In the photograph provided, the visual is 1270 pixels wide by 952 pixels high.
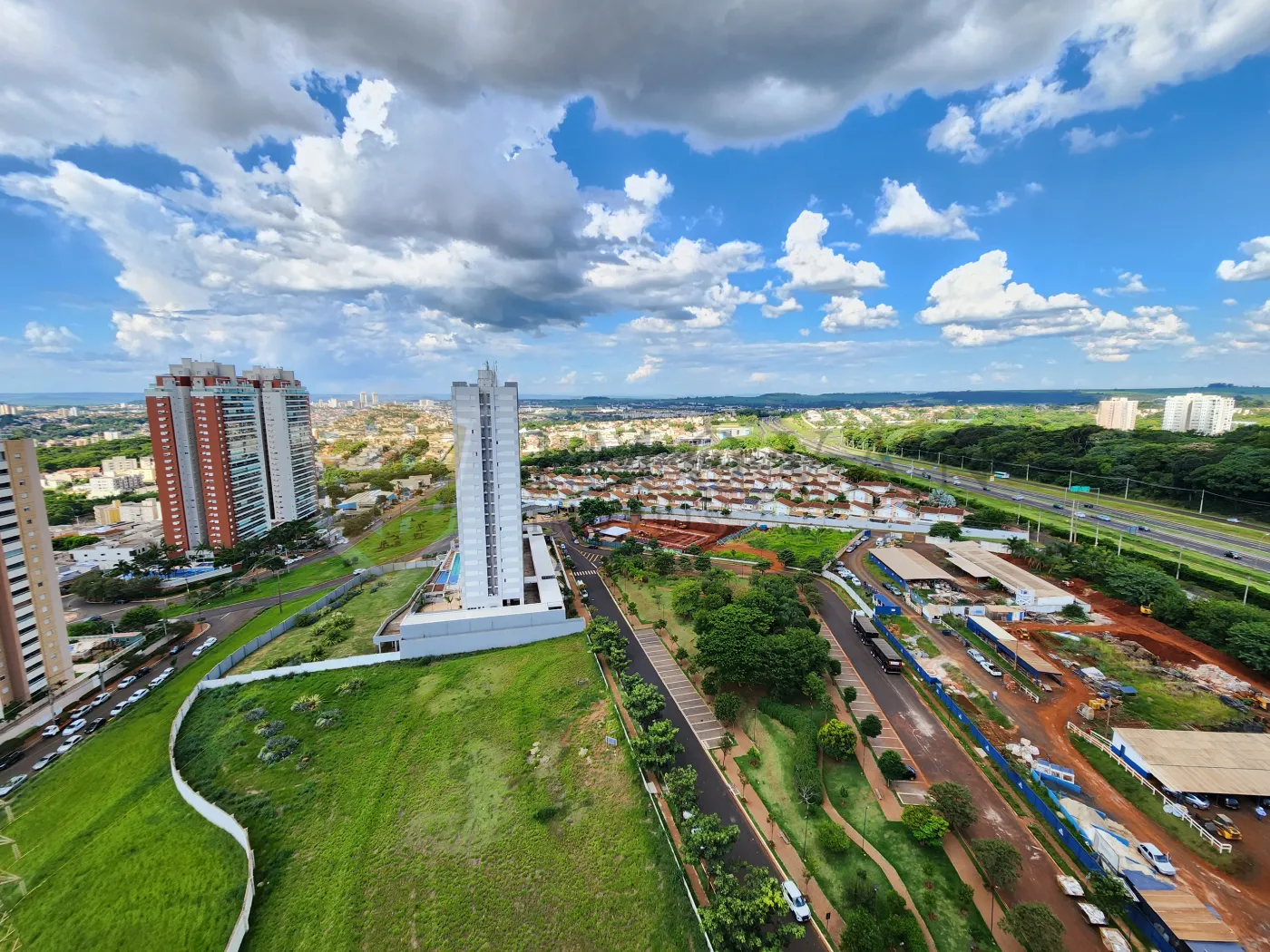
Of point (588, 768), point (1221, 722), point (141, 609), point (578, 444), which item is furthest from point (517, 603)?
point (578, 444)

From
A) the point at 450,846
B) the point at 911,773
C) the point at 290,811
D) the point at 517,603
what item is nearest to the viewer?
the point at 450,846

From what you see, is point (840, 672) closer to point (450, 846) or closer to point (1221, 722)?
point (1221, 722)

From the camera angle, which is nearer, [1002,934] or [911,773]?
[1002,934]

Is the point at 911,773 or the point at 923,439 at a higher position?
the point at 923,439

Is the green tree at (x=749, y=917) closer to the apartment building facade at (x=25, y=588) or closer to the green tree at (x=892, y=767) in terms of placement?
the green tree at (x=892, y=767)

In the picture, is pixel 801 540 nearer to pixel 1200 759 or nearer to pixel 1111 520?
pixel 1111 520

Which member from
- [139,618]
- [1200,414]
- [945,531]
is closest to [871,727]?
[945,531]

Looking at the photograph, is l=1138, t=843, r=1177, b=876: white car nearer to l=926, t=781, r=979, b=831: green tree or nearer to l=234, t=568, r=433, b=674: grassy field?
l=926, t=781, r=979, b=831: green tree
